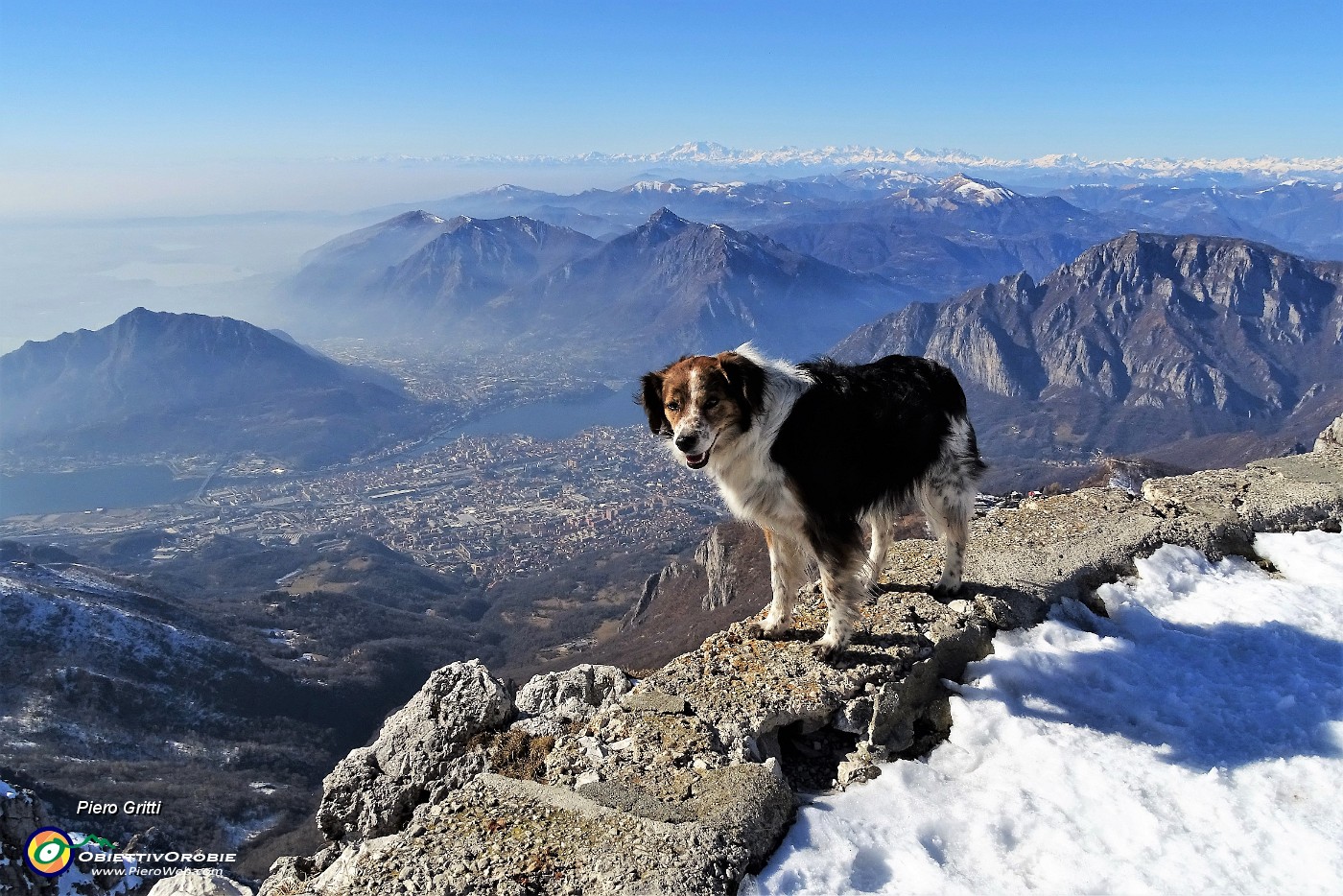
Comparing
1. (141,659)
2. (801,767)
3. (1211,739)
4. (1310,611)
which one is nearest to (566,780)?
(801,767)

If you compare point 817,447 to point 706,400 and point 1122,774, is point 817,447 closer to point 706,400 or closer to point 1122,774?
point 706,400

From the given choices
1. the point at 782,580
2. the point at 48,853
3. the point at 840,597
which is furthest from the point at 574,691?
the point at 48,853

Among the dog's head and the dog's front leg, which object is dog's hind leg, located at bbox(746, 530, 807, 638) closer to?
the dog's front leg

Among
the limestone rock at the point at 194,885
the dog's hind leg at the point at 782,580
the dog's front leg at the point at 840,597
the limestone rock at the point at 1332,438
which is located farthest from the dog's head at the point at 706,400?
the limestone rock at the point at 1332,438

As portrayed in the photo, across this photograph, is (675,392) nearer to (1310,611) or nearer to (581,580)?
(1310,611)

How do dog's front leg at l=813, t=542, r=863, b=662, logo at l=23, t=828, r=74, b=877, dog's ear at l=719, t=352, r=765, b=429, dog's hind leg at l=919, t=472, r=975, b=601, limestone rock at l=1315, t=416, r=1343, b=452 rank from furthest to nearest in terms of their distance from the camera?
limestone rock at l=1315, t=416, r=1343, b=452
logo at l=23, t=828, r=74, b=877
dog's hind leg at l=919, t=472, r=975, b=601
dog's front leg at l=813, t=542, r=863, b=662
dog's ear at l=719, t=352, r=765, b=429

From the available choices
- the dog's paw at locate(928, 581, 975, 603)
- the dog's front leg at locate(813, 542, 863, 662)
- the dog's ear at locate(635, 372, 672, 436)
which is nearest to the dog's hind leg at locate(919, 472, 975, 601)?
the dog's paw at locate(928, 581, 975, 603)
